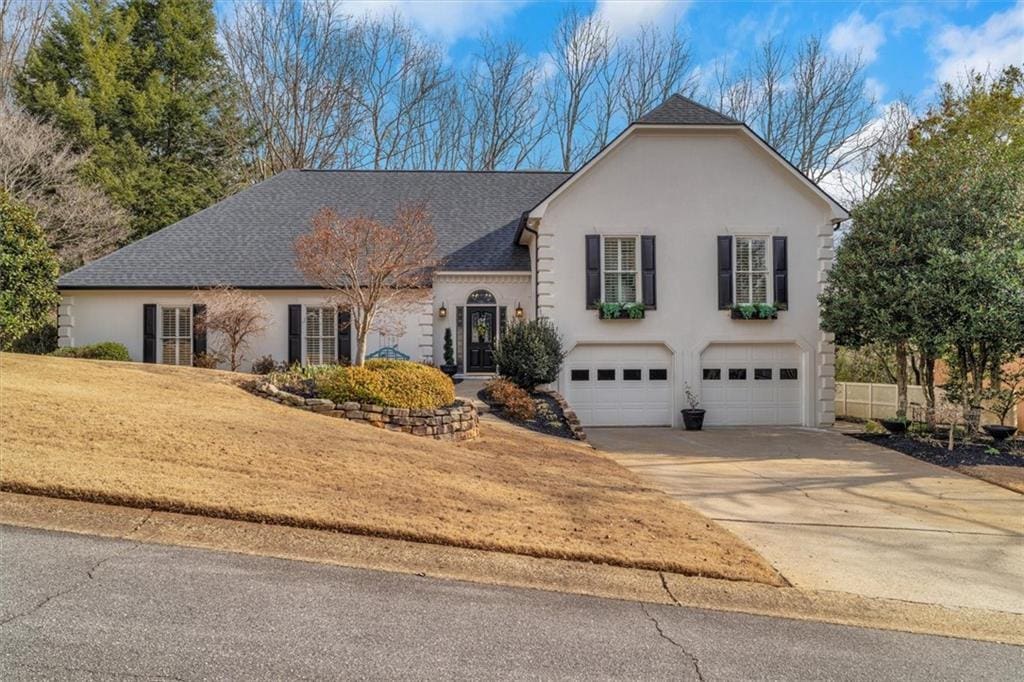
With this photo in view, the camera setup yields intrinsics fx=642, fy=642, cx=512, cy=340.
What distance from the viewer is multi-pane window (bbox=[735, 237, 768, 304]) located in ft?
52.7

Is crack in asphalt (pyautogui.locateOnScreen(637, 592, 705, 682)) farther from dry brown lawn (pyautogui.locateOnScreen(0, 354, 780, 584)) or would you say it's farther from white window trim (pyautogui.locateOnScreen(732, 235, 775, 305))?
white window trim (pyautogui.locateOnScreen(732, 235, 775, 305))

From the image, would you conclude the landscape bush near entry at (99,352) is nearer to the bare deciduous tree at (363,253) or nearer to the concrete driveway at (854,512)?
the bare deciduous tree at (363,253)

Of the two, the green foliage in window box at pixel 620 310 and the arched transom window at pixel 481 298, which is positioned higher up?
the arched transom window at pixel 481 298

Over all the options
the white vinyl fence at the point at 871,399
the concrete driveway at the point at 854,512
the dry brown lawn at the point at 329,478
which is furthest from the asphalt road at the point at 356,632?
the white vinyl fence at the point at 871,399

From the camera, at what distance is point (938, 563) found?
5875 mm

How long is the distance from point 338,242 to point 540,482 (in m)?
7.84

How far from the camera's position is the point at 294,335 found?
17.5 m

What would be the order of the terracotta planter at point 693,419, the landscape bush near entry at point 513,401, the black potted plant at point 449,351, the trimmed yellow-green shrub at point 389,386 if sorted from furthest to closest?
the black potted plant at point 449,351 < the terracotta planter at point 693,419 < the landscape bush near entry at point 513,401 < the trimmed yellow-green shrub at point 389,386

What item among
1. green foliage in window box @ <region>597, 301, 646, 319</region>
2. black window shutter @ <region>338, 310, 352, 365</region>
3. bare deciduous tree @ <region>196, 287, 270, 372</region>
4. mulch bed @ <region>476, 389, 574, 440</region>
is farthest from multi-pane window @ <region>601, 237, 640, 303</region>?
bare deciduous tree @ <region>196, 287, 270, 372</region>

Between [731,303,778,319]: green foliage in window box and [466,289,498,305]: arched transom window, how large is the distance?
255 inches

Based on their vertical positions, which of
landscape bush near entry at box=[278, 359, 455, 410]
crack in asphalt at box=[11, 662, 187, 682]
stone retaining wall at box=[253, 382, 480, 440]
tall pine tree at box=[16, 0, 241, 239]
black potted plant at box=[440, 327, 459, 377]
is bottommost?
crack in asphalt at box=[11, 662, 187, 682]

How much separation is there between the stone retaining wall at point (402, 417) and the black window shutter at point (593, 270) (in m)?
5.85

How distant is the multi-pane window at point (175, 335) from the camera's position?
1758cm

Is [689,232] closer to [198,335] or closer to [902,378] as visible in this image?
[902,378]
